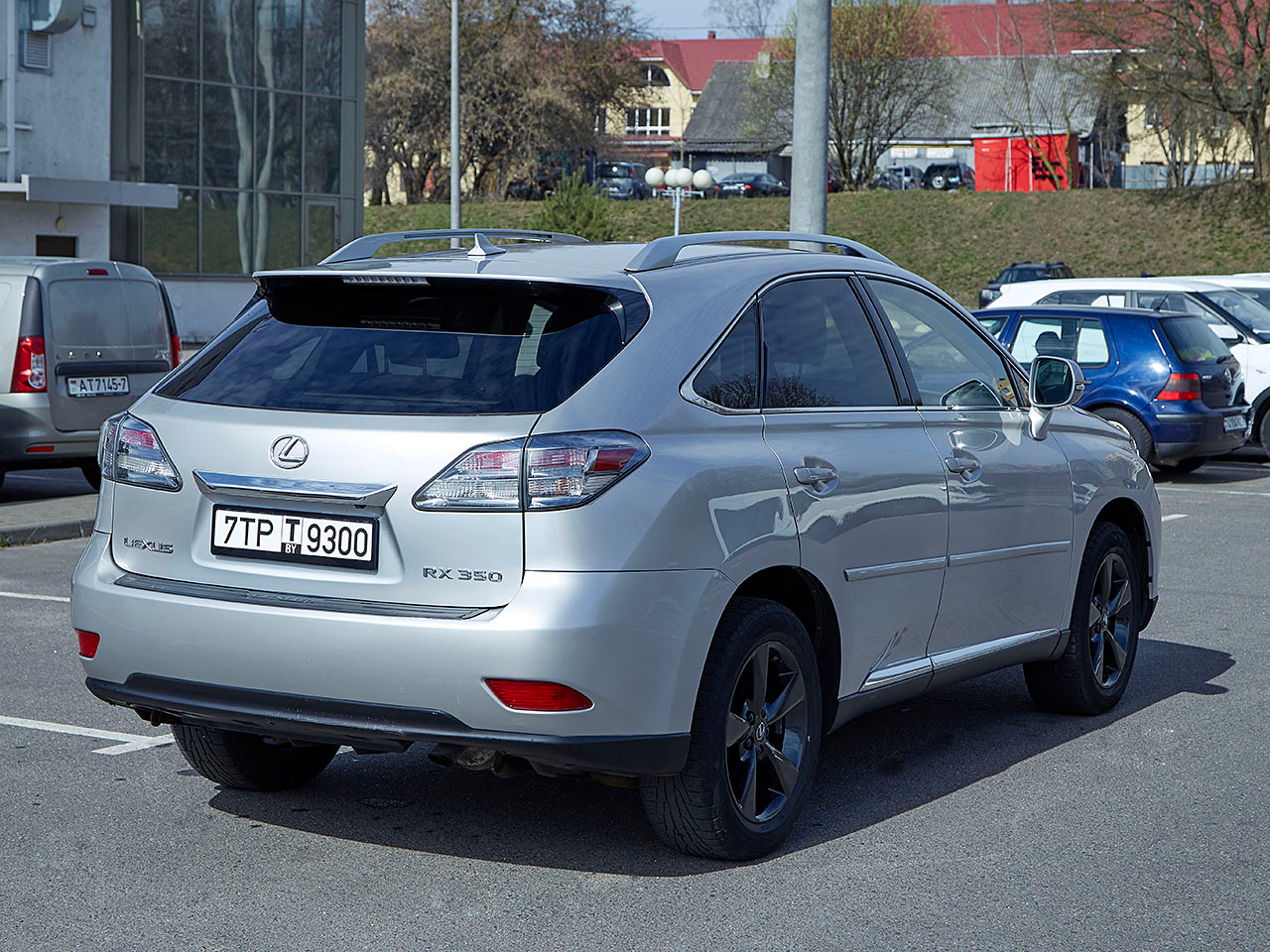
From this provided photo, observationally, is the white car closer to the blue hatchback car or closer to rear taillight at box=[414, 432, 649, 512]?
the blue hatchback car

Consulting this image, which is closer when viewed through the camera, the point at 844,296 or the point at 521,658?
the point at 521,658

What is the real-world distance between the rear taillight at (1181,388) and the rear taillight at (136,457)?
12613mm

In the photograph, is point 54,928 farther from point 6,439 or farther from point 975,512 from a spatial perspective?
point 6,439

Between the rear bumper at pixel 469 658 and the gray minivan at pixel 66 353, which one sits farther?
the gray minivan at pixel 66 353

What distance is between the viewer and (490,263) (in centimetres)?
454

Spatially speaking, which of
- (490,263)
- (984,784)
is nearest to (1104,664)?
(984,784)

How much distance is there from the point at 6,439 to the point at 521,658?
9.29 m

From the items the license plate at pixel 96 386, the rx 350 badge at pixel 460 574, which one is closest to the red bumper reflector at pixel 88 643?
the rx 350 badge at pixel 460 574

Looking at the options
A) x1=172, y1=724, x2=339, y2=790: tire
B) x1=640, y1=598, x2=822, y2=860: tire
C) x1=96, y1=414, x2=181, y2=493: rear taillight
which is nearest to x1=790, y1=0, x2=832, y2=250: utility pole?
x1=172, y1=724, x2=339, y2=790: tire

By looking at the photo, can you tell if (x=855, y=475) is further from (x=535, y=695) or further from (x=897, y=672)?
(x=535, y=695)

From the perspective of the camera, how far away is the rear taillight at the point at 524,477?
402 centimetres

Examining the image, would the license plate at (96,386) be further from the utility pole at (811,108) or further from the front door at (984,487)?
the front door at (984,487)

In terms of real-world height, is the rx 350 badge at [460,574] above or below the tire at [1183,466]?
above

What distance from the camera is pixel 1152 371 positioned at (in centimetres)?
1556
